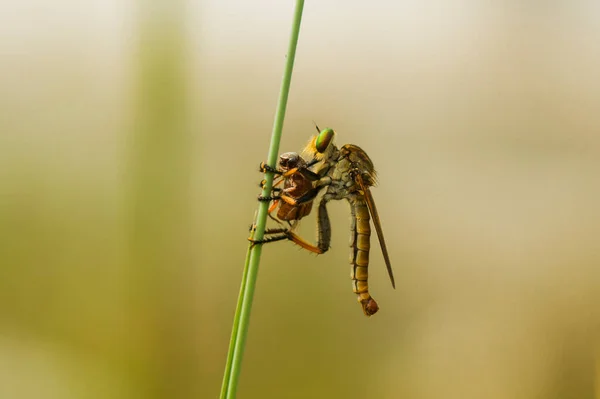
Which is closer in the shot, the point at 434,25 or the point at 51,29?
the point at 51,29

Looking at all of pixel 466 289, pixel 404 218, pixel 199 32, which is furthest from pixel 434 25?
pixel 466 289

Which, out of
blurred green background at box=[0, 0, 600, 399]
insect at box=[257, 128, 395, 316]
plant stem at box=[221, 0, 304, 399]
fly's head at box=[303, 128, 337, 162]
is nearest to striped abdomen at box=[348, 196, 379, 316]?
insect at box=[257, 128, 395, 316]

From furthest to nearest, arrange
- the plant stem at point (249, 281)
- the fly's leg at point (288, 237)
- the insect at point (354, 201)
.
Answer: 1. the insect at point (354, 201)
2. the fly's leg at point (288, 237)
3. the plant stem at point (249, 281)

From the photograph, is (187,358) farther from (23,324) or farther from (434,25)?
(434,25)

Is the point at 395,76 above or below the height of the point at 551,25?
below

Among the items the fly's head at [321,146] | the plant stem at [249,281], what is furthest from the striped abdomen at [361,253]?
the plant stem at [249,281]

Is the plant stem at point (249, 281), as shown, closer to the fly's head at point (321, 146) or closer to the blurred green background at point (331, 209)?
the fly's head at point (321, 146)

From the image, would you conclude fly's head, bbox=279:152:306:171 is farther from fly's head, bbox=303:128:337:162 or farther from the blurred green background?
the blurred green background

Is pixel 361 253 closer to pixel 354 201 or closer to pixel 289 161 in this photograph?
pixel 354 201
